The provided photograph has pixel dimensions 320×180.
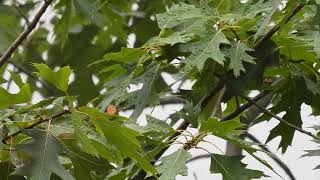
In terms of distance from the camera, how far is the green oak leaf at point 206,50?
1878mm

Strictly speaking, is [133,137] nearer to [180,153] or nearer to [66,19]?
[180,153]

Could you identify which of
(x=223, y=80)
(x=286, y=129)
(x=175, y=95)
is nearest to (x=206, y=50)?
(x=223, y=80)

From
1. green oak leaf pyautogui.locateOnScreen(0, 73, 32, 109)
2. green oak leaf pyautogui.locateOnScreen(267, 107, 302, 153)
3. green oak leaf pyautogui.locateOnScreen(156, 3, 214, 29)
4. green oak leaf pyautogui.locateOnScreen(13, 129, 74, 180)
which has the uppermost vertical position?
green oak leaf pyautogui.locateOnScreen(156, 3, 214, 29)

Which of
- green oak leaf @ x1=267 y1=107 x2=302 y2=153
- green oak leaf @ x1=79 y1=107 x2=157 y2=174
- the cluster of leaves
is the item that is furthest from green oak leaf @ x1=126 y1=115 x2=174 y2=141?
green oak leaf @ x1=267 y1=107 x2=302 y2=153

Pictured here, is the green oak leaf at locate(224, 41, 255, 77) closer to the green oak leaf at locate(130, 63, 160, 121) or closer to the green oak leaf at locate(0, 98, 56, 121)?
the green oak leaf at locate(130, 63, 160, 121)

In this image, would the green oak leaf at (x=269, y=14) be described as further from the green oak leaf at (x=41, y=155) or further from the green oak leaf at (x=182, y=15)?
the green oak leaf at (x=41, y=155)

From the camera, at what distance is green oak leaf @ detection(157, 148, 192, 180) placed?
67.6 inches

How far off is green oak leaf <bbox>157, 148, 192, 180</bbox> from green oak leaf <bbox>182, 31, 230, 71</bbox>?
0.23 metres

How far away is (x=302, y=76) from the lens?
2.07m

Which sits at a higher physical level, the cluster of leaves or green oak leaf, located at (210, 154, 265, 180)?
the cluster of leaves

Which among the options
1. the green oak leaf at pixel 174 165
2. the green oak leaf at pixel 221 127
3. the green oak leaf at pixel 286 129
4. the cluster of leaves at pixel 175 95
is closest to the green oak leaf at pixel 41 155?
the cluster of leaves at pixel 175 95

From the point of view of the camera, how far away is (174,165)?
5.67 ft

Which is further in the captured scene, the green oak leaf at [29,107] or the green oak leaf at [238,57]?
the green oak leaf at [238,57]

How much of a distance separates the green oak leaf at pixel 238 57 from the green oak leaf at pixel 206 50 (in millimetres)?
26
